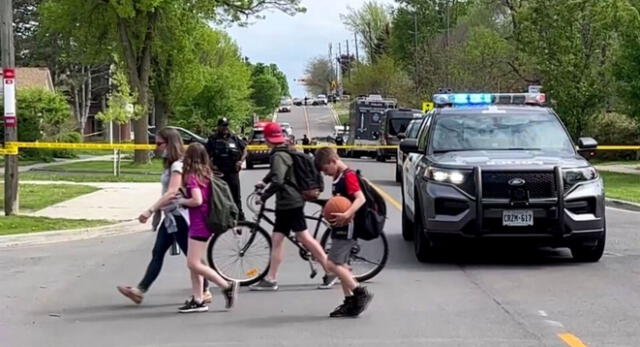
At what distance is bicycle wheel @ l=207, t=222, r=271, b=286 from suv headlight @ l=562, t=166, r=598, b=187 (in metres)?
3.43

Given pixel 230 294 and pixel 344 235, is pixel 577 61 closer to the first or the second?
pixel 344 235

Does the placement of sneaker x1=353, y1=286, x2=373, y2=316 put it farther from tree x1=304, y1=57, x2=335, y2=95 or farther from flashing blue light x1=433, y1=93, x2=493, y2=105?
tree x1=304, y1=57, x2=335, y2=95

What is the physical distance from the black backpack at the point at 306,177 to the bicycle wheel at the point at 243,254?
95 cm

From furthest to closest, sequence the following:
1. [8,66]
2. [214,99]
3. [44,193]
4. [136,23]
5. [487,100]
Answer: [214,99] → [136,23] → [44,193] → [8,66] → [487,100]

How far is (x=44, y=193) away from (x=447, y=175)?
13.5 meters

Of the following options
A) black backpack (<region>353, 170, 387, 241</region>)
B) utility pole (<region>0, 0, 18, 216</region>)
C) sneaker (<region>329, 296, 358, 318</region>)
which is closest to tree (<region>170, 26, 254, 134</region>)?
utility pole (<region>0, 0, 18, 216</region>)

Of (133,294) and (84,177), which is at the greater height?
(133,294)

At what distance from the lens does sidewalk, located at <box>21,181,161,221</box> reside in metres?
18.0

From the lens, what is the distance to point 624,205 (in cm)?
2047

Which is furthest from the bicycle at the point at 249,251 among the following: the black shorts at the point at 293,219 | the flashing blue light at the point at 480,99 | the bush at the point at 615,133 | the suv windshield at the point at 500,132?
the bush at the point at 615,133

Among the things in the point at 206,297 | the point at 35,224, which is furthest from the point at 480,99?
the point at 35,224

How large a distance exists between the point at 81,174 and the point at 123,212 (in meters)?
13.2

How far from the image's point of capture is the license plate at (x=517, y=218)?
10938mm

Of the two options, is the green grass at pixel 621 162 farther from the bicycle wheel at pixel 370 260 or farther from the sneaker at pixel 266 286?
the sneaker at pixel 266 286
